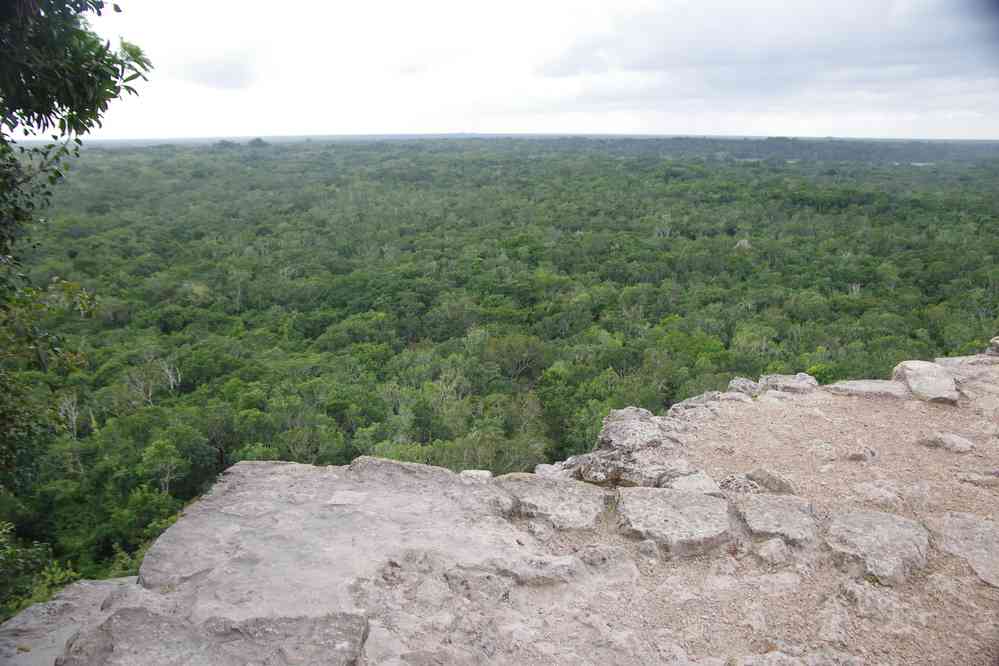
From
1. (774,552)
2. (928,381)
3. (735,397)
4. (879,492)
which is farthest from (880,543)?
(928,381)

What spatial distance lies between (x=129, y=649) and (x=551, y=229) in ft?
165

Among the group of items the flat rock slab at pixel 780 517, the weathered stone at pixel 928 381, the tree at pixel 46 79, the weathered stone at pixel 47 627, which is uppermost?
the tree at pixel 46 79

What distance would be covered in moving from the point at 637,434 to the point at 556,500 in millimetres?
1685

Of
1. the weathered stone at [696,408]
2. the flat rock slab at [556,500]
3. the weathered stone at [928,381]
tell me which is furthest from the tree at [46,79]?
the weathered stone at [928,381]

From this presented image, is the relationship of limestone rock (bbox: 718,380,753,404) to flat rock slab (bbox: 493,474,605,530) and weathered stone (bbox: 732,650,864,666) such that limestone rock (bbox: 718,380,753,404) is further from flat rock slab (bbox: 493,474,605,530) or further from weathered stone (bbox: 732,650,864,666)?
weathered stone (bbox: 732,650,864,666)

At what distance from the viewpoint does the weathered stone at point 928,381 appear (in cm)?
675

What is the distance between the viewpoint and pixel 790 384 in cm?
787

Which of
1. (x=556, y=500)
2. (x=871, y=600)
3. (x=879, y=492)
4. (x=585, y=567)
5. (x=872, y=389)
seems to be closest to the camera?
(x=871, y=600)

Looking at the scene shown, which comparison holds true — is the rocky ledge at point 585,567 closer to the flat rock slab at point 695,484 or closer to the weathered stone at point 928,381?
the flat rock slab at point 695,484

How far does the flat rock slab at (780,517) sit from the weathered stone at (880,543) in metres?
0.17

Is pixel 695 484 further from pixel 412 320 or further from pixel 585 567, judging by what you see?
pixel 412 320

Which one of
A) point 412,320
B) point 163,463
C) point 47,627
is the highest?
point 47,627

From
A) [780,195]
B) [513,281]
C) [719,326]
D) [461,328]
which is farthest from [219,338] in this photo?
[780,195]

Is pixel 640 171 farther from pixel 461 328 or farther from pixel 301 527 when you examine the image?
pixel 301 527
